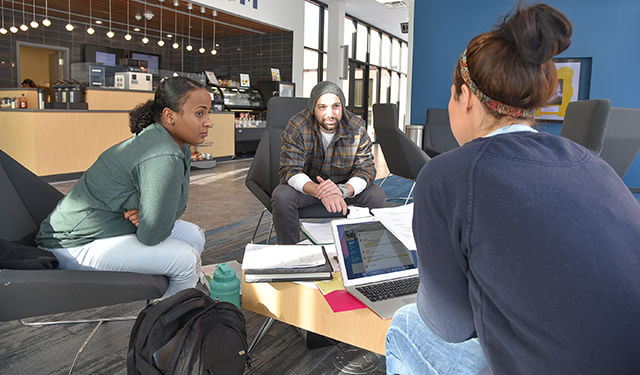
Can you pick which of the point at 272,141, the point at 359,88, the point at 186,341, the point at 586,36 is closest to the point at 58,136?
the point at 272,141

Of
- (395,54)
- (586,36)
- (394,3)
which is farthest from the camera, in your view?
(395,54)

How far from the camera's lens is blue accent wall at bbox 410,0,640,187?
20.0ft

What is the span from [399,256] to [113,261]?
106 centimetres

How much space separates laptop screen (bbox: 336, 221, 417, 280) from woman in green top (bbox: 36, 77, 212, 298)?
67 centimetres

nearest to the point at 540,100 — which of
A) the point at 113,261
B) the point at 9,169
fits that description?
the point at 113,261

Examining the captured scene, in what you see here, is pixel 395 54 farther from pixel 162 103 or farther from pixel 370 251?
pixel 370 251

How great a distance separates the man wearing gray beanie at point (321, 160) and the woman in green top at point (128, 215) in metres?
0.93

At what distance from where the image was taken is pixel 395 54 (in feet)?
48.2

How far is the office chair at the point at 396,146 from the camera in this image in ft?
13.2

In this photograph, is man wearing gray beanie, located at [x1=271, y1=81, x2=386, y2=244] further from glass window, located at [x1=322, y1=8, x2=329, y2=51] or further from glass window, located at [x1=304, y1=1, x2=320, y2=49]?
glass window, located at [x1=322, y1=8, x2=329, y2=51]

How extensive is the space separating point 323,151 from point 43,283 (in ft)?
5.73

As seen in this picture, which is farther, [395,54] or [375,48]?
[395,54]

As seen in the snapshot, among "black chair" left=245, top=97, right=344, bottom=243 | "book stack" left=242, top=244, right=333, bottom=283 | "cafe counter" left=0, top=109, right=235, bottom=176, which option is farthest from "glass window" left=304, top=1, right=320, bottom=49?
"book stack" left=242, top=244, right=333, bottom=283

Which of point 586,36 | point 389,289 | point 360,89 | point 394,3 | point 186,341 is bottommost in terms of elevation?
point 186,341
